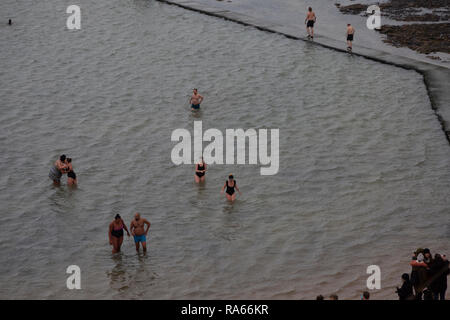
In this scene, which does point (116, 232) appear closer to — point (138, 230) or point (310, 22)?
point (138, 230)

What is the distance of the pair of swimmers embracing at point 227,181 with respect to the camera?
65.3ft

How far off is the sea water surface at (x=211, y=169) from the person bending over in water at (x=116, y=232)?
15.3 inches

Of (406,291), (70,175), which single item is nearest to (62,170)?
(70,175)

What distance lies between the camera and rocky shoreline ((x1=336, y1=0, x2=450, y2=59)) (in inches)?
1326

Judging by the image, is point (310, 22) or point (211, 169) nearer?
point (211, 169)

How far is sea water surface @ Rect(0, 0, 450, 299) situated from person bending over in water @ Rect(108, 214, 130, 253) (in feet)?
1.28

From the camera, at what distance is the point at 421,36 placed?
3459 centimetres

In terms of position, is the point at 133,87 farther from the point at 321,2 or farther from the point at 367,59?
the point at 321,2

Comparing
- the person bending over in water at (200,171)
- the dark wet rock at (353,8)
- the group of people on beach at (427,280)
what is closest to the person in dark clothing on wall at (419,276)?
the group of people on beach at (427,280)

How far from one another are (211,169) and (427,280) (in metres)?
9.59

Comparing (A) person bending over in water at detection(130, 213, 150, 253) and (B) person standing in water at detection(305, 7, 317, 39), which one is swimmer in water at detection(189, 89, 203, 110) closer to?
(A) person bending over in water at detection(130, 213, 150, 253)

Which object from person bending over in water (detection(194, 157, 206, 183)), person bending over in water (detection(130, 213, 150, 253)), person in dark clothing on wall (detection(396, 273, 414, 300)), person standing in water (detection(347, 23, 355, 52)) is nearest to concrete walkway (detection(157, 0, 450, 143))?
person standing in water (detection(347, 23, 355, 52))

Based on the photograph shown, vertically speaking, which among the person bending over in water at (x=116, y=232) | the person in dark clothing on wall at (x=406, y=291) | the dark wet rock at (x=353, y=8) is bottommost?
the person in dark clothing on wall at (x=406, y=291)

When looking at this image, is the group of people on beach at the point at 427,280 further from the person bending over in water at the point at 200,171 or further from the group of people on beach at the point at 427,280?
the person bending over in water at the point at 200,171
